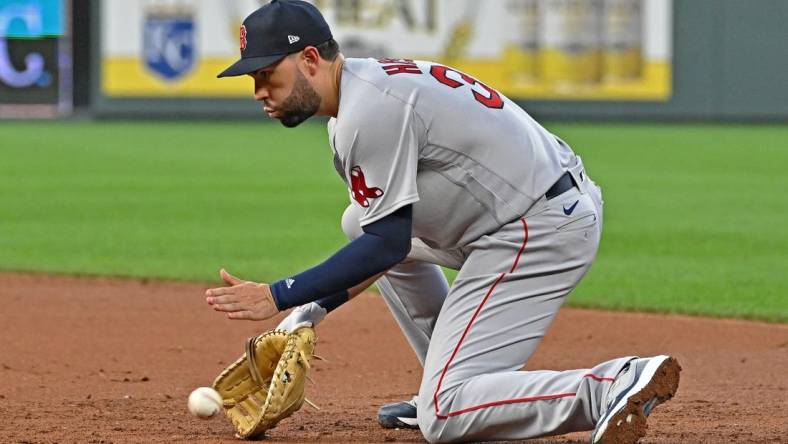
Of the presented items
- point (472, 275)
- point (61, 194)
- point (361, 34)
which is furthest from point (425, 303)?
point (361, 34)

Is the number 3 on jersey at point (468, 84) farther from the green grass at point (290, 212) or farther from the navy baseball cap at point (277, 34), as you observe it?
the green grass at point (290, 212)

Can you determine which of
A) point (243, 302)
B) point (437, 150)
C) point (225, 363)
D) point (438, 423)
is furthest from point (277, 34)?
point (225, 363)

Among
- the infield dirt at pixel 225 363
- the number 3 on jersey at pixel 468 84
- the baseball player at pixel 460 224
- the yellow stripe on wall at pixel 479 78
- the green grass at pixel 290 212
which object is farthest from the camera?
the yellow stripe on wall at pixel 479 78

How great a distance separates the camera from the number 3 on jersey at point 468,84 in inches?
152

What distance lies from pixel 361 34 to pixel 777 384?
2141cm

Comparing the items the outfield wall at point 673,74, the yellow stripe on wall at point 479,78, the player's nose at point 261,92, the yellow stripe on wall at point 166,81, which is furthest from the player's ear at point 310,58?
the yellow stripe on wall at point 166,81

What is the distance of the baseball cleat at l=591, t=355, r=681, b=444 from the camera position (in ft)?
11.5

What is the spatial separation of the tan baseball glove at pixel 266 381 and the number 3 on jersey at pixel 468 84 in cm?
84

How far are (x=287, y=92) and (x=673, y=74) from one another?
2319 centimetres

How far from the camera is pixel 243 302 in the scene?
3609 millimetres

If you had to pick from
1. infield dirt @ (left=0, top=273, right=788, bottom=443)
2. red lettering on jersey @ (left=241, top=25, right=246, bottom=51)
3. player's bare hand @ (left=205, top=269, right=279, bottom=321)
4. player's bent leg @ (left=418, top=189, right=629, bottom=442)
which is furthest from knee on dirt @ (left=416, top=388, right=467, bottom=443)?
red lettering on jersey @ (left=241, top=25, right=246, bottom=51)

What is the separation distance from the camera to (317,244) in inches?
383

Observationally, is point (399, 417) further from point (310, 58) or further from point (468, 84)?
point (310, 58)

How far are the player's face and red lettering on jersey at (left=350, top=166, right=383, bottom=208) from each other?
0.64ft
